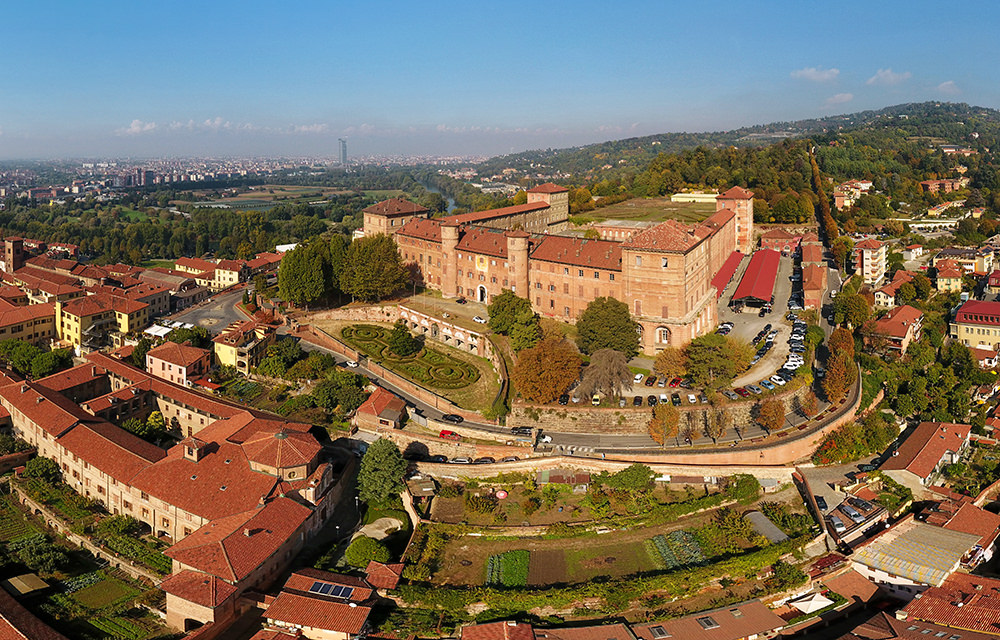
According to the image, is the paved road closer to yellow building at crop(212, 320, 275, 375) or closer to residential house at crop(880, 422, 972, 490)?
yellow building at crop(212, 320, 275, 375)

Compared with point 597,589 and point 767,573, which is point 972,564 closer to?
point 767,573

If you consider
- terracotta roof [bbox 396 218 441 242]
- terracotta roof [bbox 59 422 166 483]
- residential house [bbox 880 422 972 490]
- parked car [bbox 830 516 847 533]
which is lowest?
parked car [bbox 830 516 847 533]

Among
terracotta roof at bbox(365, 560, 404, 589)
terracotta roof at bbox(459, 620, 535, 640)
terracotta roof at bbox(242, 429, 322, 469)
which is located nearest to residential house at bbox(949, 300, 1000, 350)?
terracotta roof at bbox(459, 620, 535, 640)

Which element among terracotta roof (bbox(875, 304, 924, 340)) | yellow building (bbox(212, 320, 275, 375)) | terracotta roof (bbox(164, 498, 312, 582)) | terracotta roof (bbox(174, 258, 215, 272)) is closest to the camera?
terracotta roof (bbox(164, 498, 312, 582))

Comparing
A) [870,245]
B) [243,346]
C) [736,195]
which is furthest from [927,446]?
[243,346]

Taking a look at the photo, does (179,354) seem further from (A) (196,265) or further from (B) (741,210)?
(B) (741,210)

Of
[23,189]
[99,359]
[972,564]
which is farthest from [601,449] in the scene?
[23,189]
